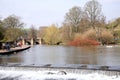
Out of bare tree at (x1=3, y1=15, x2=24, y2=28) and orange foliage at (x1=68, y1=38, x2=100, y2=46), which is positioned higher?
bare tree at (x1=3, y1=15, x2=24, y2=28)

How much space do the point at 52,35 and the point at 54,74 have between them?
204 feet

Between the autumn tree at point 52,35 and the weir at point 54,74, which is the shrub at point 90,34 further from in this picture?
the weir at point 54,74

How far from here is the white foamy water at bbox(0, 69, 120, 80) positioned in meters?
18.2

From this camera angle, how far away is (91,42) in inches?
2613

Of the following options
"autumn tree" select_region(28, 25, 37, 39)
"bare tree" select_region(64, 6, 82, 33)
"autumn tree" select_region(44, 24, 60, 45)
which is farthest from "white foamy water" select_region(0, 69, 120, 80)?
"autumn tree" select_region(28, 25, 37, 39)

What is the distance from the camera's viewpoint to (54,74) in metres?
19.2

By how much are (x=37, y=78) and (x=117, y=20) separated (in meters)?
69.6

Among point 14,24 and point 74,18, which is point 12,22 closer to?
point 14,24

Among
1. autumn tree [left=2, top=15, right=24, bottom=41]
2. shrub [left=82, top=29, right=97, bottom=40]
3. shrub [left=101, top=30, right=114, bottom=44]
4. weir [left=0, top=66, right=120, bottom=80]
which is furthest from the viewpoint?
shrub [left=101, top=30, right=114, bottom=44]

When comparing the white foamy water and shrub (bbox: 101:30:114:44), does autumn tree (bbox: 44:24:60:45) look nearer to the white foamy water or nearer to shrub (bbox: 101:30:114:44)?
shrub (bbox: 101:30:114:44)

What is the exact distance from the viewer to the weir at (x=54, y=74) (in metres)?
18.2

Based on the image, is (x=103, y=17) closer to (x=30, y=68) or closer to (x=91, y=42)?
(x=91, y=42)

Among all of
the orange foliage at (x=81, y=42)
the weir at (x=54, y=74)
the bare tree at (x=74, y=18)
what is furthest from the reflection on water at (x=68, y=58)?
the bare tree at (x=74, y=18)

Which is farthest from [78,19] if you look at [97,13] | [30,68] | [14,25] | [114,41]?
[30,68]
